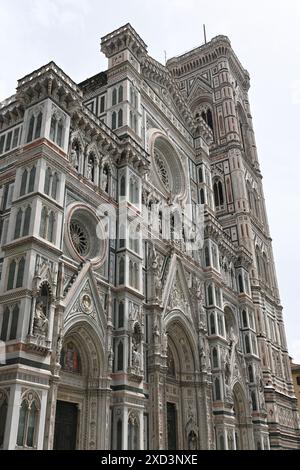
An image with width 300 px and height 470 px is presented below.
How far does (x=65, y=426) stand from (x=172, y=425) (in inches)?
347

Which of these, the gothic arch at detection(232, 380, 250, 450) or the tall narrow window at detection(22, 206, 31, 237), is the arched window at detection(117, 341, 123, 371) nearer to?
the tall narrow window at detection(22, 206, 31, 237)

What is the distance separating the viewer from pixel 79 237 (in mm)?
21203

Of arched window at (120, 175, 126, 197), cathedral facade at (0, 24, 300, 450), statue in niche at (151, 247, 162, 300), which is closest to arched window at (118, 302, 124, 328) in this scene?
cathedral facade at (0, 24, 300, 450)

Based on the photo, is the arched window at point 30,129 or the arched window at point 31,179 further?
the arched window at point 30,129

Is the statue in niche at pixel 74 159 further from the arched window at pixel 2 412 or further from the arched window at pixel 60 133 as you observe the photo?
the arched window at pixel 2 412

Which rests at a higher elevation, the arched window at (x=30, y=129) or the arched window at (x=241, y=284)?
the arched window at (x=241, y=284)

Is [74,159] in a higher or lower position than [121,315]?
higher

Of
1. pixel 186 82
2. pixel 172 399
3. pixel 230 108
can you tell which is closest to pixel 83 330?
pixel 172 399

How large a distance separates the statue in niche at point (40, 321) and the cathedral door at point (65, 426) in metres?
3.38

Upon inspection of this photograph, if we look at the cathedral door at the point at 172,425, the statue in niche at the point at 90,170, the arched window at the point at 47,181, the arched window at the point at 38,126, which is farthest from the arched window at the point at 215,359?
the arched window at the point at 38,126

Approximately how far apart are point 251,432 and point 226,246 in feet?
43.4

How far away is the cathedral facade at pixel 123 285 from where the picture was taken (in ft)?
55.7

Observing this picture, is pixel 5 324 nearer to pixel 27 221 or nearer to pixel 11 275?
pixel 11 275

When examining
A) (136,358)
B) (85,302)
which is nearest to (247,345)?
(136,358)
